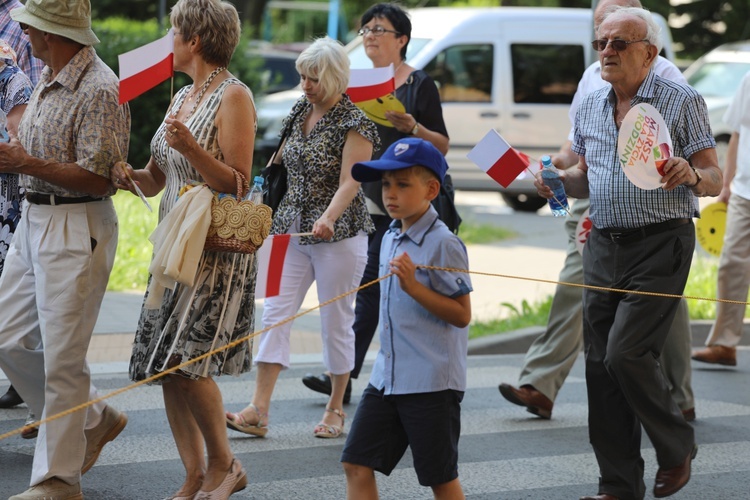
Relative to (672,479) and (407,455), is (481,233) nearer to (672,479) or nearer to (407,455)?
(407,455)

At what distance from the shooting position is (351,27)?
149 feet

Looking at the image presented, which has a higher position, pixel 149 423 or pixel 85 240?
pixel 85 240

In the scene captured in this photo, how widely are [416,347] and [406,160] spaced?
0.65 m

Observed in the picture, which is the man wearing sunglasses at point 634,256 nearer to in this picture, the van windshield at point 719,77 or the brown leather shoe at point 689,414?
the brown leather shoe at point 689,414

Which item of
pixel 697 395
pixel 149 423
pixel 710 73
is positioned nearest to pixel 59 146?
pixel 149 423

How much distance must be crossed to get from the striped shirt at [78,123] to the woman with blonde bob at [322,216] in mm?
1443

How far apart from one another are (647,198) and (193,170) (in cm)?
177

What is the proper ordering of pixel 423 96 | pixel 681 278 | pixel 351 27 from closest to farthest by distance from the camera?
pixel 681 278 → pixel 423 96 → pixel 351 27

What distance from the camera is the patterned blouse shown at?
619 cm

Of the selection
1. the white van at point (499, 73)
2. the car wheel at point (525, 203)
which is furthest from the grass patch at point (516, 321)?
the car wheel at point (525, 203)

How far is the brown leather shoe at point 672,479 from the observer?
17.0ft

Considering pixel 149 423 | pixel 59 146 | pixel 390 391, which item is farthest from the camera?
pixel 149 423

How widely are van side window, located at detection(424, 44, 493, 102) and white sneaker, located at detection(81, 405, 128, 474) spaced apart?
11.0 m

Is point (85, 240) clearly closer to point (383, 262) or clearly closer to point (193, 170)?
point (193, 170)
